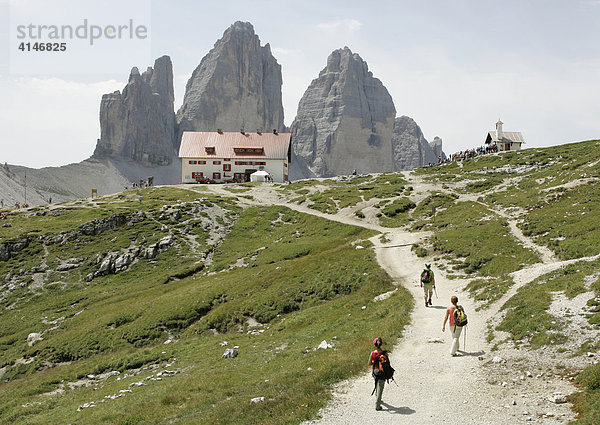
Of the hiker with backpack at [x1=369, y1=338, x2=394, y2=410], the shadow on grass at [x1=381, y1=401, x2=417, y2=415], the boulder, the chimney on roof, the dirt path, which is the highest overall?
the chimney on roof

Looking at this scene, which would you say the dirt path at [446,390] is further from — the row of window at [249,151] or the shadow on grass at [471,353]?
the row of window at [249,151]

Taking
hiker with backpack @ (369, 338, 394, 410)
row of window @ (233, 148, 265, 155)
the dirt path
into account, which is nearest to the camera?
the dirt path

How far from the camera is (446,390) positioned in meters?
17.7

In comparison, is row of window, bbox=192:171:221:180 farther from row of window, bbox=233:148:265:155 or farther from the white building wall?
row of window, bbox=233:148:265:155

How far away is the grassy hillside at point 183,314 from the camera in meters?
21.8

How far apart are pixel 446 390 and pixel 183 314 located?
1151 inches

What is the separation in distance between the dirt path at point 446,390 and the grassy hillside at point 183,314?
1334 mm

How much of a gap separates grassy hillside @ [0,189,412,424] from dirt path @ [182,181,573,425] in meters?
1.33

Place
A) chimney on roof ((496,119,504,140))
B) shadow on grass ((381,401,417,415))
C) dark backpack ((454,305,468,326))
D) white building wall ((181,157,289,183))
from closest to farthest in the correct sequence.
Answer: shadow on grass ((381,401,417,415)) → dark backpack ((454,305,468,326)) → chimney on roof ((496,119,504,140)) → white building wall ((181,157,289,183))

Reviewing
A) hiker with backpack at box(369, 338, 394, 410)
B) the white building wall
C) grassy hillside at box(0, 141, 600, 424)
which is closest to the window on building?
the white building wall

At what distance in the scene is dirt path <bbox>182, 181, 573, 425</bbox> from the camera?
1551 centimetres

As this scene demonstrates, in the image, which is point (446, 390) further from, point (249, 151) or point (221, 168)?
point (249, 151)

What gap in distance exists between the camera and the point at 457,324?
20.8 meters

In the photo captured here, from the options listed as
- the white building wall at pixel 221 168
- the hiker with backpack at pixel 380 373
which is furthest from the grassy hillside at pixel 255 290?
the white building wall at pixel 221 168
